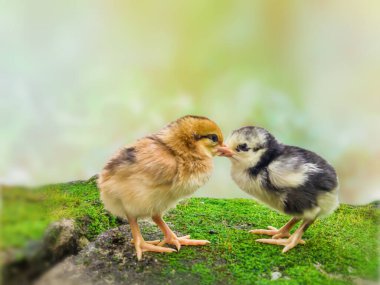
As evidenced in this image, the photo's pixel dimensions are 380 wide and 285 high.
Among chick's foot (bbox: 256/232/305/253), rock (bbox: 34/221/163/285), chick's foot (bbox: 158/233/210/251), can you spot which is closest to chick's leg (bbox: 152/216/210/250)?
chick's foot (bbox: 158/233/210/251)

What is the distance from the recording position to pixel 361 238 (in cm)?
287

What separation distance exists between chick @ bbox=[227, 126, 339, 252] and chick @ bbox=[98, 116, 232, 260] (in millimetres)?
172

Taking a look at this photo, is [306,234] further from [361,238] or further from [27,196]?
[27,196]

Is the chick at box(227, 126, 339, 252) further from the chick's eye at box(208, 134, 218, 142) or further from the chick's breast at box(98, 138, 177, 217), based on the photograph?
the chick's breast at box(98, 138, 177, 217)

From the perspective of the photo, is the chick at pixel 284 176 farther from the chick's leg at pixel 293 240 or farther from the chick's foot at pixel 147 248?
the chick's foot at pixel 147 248

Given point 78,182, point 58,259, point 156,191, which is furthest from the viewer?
point 78,182

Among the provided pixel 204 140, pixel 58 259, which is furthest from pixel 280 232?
pixel 58 259

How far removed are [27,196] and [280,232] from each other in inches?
64.8

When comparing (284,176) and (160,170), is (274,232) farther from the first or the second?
(160,170)

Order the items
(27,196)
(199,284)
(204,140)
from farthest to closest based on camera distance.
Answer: (204,140)
(199,284)
(27,196)

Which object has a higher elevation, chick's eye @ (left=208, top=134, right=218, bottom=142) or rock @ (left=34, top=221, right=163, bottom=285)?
chick's eye @ (left=208, top=134, right=218, bottom=142)

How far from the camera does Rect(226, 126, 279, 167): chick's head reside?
8.75 feet

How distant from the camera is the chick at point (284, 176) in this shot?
8.42ft

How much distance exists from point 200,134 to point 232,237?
690 mm
